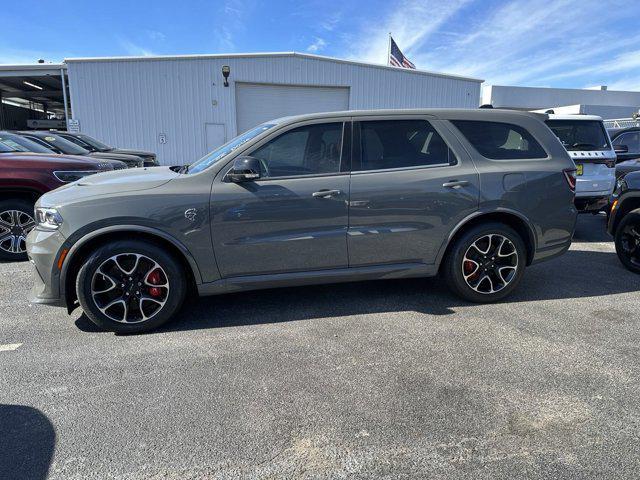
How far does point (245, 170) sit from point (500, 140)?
2.53 metres

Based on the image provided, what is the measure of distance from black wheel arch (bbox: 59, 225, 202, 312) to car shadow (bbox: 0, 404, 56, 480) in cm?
108

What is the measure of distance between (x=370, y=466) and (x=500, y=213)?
286 cm

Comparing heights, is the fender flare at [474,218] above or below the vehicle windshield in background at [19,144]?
below

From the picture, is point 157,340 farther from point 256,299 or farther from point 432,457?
point 432,457

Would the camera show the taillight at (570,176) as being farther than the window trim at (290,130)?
Yes

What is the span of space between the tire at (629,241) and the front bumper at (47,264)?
6147 mm

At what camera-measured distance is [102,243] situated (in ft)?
11.5

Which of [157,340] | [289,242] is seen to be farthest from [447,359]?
[157,340]

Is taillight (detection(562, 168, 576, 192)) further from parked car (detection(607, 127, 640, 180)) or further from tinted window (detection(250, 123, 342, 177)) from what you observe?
parked car (detection(607, 127, 640, 180))

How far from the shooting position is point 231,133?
56.9 feet

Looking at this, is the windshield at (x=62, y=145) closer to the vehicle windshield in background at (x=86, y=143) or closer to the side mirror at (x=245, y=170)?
the vehicle windshield in background at (x=86, y=143)

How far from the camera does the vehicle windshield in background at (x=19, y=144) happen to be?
22.3ft

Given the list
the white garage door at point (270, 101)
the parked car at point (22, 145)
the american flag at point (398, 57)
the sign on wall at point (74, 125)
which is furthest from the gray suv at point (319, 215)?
the american flag at point (398, 57)

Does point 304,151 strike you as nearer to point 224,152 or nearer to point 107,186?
point 224,152
